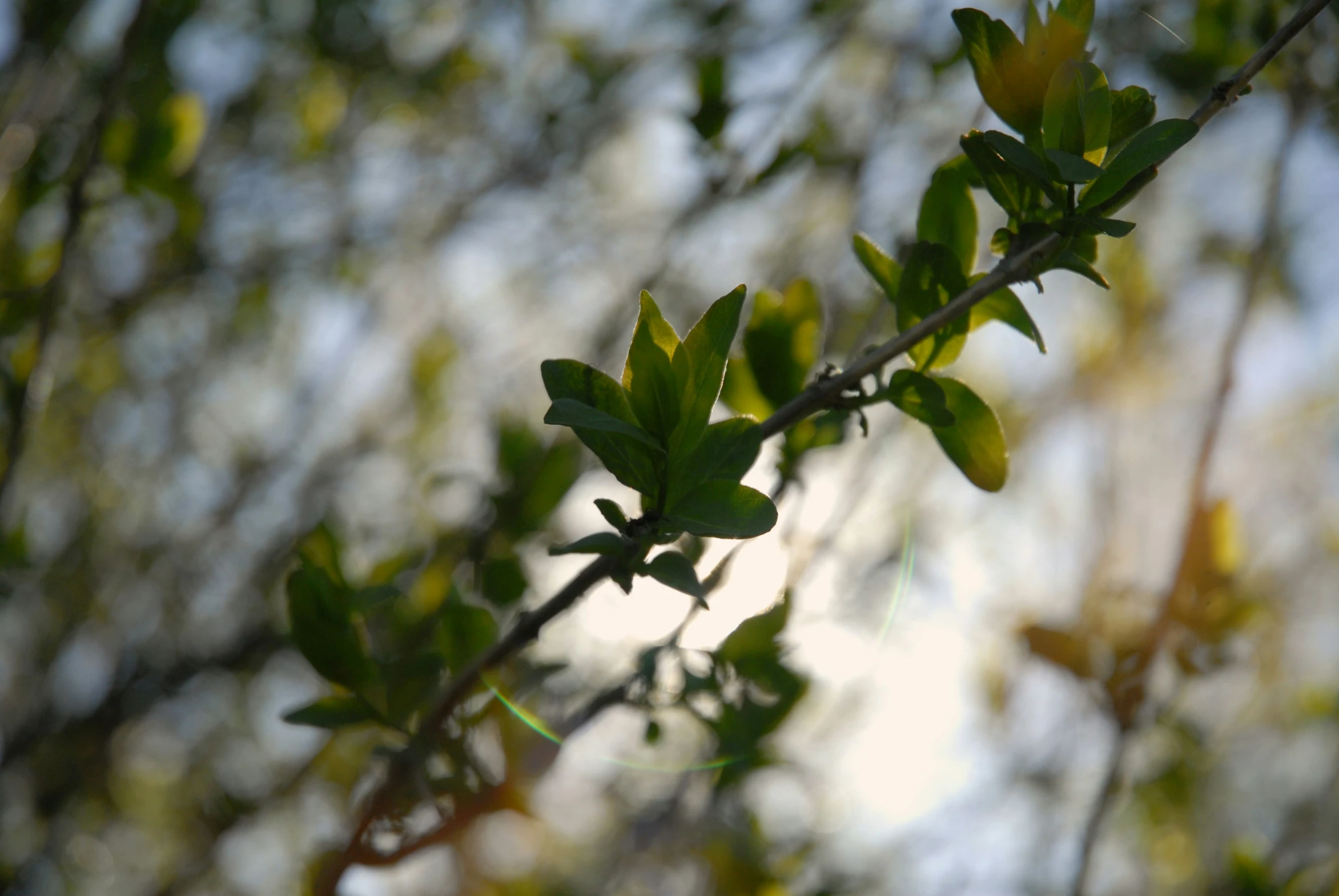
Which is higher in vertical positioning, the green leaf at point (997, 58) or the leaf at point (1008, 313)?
the green leaf at point (997, 58)

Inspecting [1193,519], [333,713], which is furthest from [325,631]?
[1193,519]

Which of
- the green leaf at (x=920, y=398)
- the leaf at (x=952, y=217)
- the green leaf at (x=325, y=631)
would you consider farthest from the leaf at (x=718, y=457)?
the green leaf at (x=325, y=631)

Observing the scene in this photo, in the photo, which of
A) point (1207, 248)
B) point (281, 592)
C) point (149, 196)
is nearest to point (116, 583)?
point (281, 592)

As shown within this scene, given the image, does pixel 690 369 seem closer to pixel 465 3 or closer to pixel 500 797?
pixel 500 797

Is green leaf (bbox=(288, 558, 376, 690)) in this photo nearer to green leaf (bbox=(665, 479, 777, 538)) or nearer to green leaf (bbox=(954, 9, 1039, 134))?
green leaf (bbox=(665, 479, 777, 538))

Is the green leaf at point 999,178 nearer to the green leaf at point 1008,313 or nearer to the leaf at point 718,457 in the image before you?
the green leaf at point 1008,313

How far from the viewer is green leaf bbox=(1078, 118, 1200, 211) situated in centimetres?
69

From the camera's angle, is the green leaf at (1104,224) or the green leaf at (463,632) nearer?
the green leaf at (1104,224)

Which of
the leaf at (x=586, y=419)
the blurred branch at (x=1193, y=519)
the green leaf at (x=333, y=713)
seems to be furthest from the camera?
the blurred branch at (x=1193, y=519)

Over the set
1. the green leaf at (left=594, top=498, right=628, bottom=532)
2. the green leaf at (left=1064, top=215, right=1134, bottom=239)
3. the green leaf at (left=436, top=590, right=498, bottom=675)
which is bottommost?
the green leaf at (left=436, top=590, right=498, bottom=675)

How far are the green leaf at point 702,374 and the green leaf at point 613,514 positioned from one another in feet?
0.20

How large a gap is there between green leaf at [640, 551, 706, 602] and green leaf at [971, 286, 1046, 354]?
347 mm

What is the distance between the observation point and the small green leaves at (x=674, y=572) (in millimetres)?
668

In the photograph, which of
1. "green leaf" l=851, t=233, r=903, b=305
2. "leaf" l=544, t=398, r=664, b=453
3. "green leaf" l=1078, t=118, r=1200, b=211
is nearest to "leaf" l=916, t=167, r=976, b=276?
"green leaf" l=851, t=233, r=903, b=305
